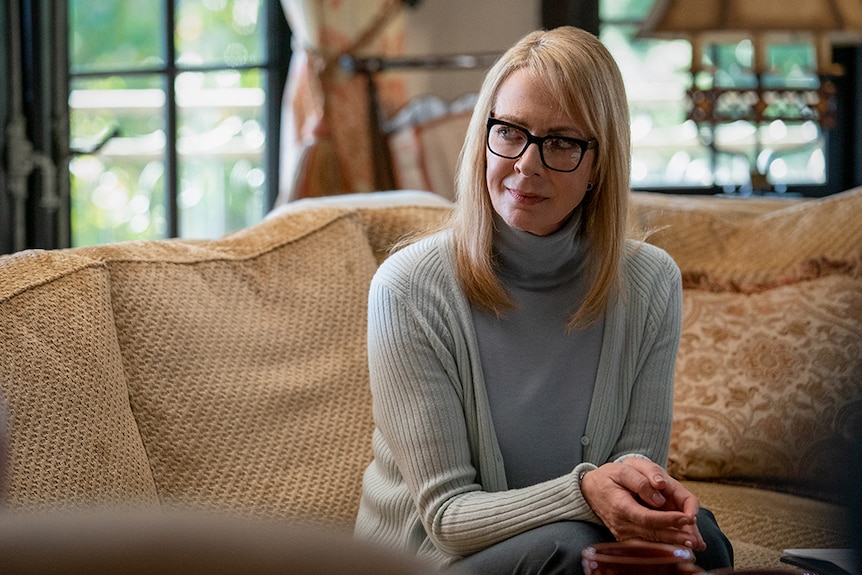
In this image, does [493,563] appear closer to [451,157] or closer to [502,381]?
[502,381]

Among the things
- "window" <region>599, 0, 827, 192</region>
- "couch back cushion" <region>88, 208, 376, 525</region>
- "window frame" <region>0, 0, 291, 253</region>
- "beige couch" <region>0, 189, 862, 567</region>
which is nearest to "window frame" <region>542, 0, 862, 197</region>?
"window" <region>599, 0, 827, 192</region>

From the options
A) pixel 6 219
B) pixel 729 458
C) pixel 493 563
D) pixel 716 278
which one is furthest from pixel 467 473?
pixel 6 219

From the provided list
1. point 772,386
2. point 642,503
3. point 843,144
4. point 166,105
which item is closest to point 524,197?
point 642,503

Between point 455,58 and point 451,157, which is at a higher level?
point 455,58

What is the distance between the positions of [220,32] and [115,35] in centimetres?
29

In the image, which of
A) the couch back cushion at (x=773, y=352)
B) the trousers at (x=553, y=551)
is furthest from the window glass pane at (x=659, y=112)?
the trousers at (x=553, y=551)

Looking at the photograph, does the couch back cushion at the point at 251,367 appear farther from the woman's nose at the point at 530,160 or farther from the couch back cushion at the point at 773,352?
the couch back cushion at the point at 773,352

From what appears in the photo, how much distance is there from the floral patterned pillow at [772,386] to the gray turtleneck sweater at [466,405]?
1.53 ft

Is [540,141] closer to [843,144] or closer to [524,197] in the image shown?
[524,197]

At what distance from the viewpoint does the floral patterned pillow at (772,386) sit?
2.05 metres

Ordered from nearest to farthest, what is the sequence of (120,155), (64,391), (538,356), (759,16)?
(64,391), (538,356), (759,16), (120,155)

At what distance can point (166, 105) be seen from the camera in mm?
3201

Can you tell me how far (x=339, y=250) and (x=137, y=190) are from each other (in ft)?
4.86

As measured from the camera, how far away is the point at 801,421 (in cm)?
205
